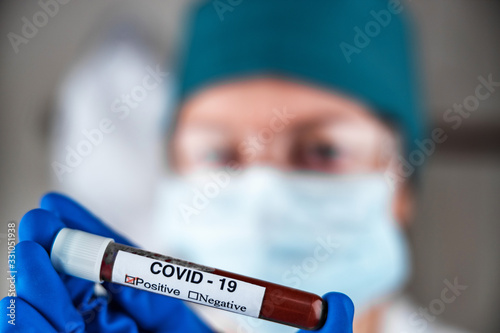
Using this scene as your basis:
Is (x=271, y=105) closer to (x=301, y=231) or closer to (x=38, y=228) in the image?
(x=301, y=231)

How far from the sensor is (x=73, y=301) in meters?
0.53

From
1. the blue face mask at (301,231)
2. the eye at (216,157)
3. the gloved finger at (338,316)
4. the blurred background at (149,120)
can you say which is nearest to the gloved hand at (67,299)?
the gloved finger at (338,316)

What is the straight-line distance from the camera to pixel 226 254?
3.18ft

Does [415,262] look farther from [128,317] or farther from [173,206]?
[128,317]

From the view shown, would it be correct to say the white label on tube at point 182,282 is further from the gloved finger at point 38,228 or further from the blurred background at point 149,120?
the blurred background at point 149,120

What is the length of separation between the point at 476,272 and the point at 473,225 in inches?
6.3

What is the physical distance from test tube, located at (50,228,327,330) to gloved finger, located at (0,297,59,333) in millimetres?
56

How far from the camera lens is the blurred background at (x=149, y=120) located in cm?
130

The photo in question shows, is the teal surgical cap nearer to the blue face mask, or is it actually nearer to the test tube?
the blue face mask

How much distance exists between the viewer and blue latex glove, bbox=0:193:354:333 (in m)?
0.45

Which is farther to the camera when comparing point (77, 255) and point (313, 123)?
point (313, 123)

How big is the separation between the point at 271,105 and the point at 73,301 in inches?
25.1

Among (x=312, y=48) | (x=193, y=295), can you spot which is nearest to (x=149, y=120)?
(x=312, y=48)

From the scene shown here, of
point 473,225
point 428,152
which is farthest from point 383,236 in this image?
point 473,225
